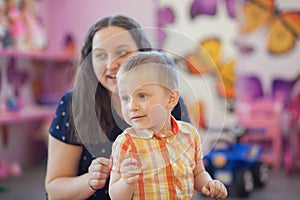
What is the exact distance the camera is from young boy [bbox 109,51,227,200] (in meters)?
0.53

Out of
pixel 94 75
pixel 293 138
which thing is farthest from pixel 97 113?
pixel 293 138

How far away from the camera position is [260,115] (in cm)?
329

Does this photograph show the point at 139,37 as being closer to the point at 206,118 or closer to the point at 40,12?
the point at 206,118

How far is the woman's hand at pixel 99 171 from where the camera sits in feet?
1.90

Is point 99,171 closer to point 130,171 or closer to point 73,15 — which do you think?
point 130,171

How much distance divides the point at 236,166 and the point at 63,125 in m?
1.62

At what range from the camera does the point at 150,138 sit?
553 mm

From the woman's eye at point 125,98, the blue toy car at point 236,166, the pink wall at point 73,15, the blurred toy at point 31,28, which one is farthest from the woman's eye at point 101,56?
the pink wall at point 73,15

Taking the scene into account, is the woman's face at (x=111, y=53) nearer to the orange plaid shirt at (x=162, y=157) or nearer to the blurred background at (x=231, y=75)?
the orange plaid shirt at (x=162, y=157)

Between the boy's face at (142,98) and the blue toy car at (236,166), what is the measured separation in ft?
5.47

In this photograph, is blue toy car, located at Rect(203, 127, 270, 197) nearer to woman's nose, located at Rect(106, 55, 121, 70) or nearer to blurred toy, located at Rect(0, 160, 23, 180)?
blurred toy, located at Rect(0, 160, 23, 180)

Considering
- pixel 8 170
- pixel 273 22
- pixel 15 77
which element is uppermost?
pixel 273 22

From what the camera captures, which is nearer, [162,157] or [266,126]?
[162,157]

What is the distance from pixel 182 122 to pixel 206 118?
3 cm
